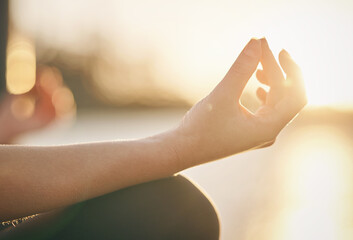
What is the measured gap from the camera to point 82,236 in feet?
3.20

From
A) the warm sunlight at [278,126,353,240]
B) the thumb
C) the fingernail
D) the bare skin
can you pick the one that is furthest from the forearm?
the warm sunlight at [278,126,353,240]

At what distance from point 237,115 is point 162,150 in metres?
0.26

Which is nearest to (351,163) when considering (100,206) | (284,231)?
(284,231)

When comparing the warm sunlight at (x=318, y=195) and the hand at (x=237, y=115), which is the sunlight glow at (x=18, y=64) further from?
the warm sunlight at (x=318, y=195)

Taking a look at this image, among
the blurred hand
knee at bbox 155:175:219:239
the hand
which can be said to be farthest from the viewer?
the blurred hand

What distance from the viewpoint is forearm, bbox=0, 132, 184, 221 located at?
931mm

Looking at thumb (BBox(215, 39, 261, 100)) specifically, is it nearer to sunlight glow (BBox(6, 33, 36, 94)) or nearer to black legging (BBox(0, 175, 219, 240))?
black legging (BBox(0, 175, 219, 240))

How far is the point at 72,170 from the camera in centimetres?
99

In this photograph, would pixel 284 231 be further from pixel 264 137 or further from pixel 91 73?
pixel 91 73

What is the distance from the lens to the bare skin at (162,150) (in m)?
0.95

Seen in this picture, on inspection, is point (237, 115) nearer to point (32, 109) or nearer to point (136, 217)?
point (136, 217)

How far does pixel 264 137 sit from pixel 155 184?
0.39 metres

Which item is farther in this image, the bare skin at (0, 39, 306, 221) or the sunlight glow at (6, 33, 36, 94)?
the sunlight glow at (6, 33, 36, 94)

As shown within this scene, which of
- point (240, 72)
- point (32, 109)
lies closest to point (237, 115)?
point (240, 72)
